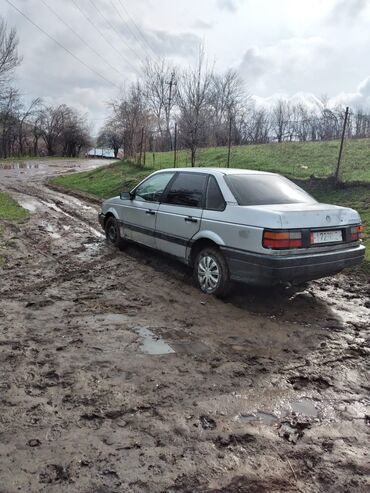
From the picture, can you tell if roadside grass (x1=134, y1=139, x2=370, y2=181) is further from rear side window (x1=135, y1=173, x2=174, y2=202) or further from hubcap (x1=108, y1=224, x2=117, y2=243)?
hubcap (x1=108, y1=224, x2=117, y2=243)

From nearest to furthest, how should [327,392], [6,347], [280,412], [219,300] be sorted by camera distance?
[280,412], [327,392], [6,347], [219,300]

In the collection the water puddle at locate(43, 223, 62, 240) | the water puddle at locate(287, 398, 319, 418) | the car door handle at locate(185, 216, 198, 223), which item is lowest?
the water puddle at locate(287, 398, 319, 418)

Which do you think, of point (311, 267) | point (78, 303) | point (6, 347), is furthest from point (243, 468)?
point (78, 303)

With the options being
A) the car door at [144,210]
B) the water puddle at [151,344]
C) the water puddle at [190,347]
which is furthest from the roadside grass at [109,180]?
the water puddle at [190,347]

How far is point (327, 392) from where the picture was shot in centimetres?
319

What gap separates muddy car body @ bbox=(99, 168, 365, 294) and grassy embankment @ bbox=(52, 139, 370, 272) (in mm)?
2078

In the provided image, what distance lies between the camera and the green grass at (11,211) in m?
10.3

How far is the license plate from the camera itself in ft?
15.4

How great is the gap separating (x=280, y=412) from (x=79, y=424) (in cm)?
139

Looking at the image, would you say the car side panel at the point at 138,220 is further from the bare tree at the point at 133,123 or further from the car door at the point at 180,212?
the bare tree at the point at 133,123

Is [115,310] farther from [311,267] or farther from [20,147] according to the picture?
[20,147]

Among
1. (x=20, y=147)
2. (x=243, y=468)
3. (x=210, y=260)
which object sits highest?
(x=20, y=147)

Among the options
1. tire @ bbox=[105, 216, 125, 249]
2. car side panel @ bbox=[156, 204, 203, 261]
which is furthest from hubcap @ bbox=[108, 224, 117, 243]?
car side panel @ bbox=[156, 204, 203, 261]

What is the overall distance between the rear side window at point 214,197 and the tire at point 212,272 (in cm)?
53
